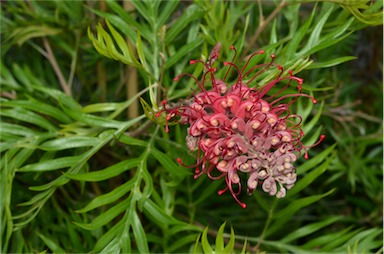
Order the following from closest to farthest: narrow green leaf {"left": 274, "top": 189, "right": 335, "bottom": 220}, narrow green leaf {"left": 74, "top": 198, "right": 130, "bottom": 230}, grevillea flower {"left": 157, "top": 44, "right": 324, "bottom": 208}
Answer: grevillea flower {"left": 157, "top": 44, "right": 324, "bottom": 208}
narrow green leaf {"left": 74, "top": 198, "right": 130, "bottom": 230}
narrow green leaf {"left": 274, "top": 189, "right": 335, "bottom": 220}

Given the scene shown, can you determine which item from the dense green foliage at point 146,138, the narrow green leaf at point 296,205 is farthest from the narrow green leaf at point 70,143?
the narrow green leaf at point 296,205

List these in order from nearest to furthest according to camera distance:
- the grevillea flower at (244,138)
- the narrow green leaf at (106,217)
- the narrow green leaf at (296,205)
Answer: the grevillea flower at (244,138), the narrow green leaf at (106,217), the narrow green leaf at (296,205)

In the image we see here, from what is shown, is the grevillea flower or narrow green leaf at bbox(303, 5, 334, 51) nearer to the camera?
the grevillea flower

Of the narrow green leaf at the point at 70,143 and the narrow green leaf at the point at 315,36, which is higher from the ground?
the narrow green leaf at the point at 315,36

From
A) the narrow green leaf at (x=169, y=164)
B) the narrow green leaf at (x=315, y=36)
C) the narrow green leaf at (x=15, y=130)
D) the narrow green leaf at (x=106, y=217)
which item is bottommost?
the narrow green leaf at (x=106, y=217)

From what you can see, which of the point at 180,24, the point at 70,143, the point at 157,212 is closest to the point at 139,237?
the point at 157,212

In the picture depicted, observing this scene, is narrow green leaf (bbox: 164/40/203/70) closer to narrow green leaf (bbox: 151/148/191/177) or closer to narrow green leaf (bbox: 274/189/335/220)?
narrow green leaf (bbox: 151/148/191/177)

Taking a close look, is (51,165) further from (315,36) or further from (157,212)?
(315,36)

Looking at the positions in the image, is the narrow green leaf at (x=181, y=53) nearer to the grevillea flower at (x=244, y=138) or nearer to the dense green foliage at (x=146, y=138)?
the dense green foliage at (x=146, y=138)

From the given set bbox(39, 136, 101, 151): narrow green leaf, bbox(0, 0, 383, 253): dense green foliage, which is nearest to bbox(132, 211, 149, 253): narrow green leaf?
bbox(0, 0, 383, 253): dense green foliage
